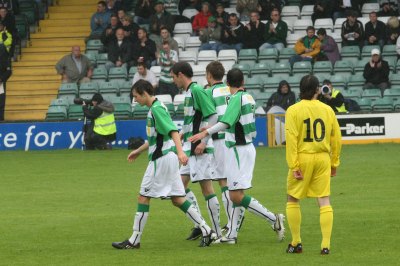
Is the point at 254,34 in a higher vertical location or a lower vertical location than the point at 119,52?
higher

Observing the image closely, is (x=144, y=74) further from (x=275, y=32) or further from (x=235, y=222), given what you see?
(x=235, y=222)

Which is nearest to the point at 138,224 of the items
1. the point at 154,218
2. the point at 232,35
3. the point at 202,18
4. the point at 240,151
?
the point at 240,151

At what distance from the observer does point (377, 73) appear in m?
29.2

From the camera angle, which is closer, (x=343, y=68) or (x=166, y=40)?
(x=166, y=40)

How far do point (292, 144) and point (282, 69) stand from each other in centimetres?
1892

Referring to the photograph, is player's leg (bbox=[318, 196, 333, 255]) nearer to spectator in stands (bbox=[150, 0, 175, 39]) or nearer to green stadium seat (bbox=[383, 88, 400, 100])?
green stadium seat (bbox=[383, 88, 400, 100])

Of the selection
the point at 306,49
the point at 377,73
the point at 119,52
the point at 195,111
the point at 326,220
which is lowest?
the point at 377,73

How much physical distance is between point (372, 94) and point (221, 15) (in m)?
4.99

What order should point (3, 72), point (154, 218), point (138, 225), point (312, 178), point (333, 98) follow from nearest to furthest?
1. point (312, 178)
2. point (138, 225)
3. point (154, 218)
4. point (333, 98)
5. point (3, 72)

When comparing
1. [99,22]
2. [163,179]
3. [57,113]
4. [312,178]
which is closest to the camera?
[312,178]

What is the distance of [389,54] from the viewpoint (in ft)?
99.7

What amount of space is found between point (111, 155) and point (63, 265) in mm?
14473

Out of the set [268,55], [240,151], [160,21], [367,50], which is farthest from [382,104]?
[240,151]

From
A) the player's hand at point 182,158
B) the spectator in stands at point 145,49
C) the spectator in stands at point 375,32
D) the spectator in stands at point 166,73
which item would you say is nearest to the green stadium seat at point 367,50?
the spectator in stands at point 375,32
